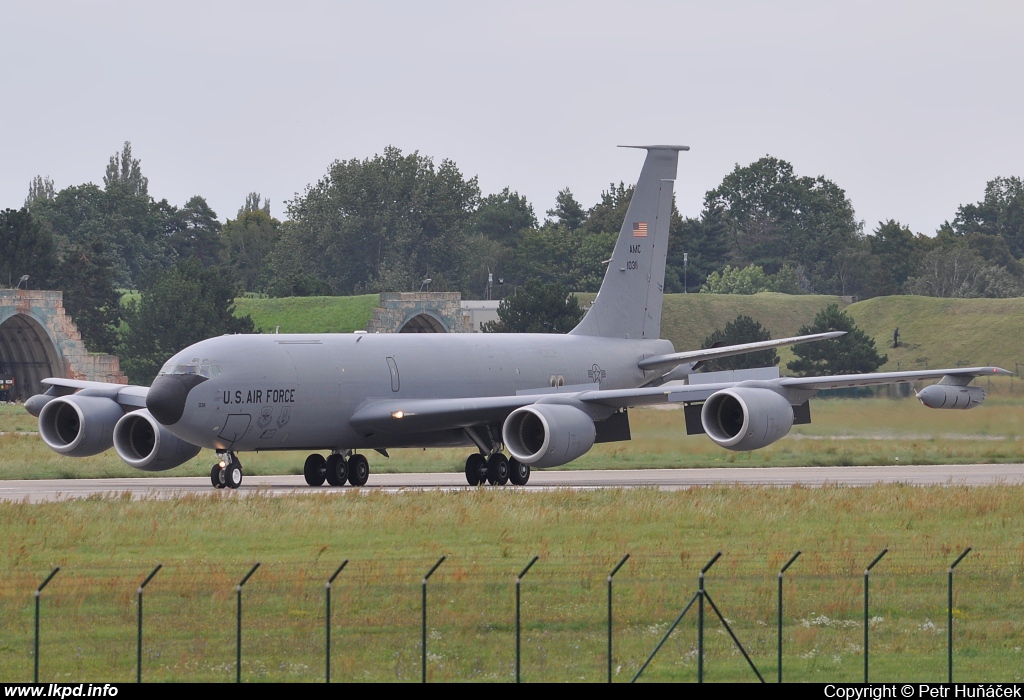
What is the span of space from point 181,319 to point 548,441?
6535cm

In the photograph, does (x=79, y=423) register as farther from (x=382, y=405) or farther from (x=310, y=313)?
(x=310, y=313)

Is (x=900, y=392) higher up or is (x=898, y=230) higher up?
(x=898, y=230)

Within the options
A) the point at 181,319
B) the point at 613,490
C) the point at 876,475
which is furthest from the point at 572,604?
the point at 181,319

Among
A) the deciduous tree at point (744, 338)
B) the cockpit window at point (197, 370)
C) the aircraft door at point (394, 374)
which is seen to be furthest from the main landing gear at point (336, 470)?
the deciduous tree at point (744, 338)

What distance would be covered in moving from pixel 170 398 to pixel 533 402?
8.39 meters

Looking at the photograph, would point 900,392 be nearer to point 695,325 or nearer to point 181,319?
point 181,319

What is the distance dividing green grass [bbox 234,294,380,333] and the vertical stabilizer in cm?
5151

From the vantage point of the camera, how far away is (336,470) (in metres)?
37.0

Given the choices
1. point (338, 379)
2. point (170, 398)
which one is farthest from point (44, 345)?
point (170, 398)

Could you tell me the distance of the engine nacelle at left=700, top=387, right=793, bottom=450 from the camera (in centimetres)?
3459

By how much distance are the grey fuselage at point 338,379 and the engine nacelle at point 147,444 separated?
2.18 meters

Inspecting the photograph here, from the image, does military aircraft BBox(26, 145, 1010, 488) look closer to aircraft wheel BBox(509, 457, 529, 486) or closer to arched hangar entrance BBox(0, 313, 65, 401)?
aircraft wheel BBox(509, 457, 529, 486)

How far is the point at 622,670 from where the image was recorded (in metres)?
15.4

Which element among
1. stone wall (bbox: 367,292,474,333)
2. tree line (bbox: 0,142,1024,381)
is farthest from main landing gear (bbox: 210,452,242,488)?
tree line (bbox: 0,142,1024,381)
